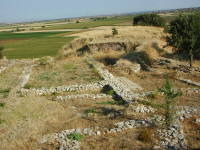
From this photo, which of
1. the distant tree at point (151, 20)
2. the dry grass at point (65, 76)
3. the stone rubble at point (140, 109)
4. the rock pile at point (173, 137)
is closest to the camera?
the rock pile at point (173, 137)

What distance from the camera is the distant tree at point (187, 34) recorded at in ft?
57.7

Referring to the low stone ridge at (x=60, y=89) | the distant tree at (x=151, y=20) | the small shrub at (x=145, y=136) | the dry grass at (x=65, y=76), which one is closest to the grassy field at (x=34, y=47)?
the dry grass at (x=65, y=76)

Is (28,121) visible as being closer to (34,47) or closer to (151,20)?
(34,47)

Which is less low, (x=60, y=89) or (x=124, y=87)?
(x=124, y=87)

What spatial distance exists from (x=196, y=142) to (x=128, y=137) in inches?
80.1

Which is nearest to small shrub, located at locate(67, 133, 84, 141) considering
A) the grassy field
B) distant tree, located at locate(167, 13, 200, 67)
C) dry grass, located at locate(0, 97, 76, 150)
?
dry grass, located at locate(0, 97, 76, 150)

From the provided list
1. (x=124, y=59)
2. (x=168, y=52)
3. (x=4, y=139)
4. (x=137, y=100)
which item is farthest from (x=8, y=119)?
(x=168, y=52)

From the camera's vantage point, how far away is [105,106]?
11117 mm

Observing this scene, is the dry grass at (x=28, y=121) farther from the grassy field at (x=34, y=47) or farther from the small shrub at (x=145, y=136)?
the grassy field at (x=34, y=47)

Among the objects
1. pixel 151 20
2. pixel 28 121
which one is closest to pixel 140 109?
pixel 28 121

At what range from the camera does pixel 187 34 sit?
17.6 metres

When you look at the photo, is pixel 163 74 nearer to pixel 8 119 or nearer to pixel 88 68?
pixel 88 68

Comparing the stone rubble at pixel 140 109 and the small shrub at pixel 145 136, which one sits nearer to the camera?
the small shrub at pixel 145 136

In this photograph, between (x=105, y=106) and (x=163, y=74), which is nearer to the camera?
(x=105, y=106)
